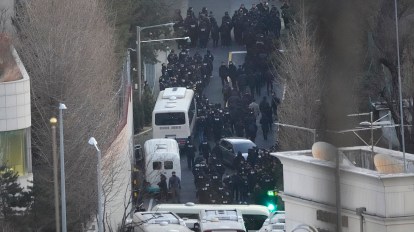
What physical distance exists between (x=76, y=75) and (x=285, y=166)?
8654mm

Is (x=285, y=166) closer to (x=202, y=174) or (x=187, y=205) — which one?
(x=187, y=205)

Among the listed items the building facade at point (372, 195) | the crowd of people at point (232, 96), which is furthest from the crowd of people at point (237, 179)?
the building facade at point (372, 195)

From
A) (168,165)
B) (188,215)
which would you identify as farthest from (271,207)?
(168,165)

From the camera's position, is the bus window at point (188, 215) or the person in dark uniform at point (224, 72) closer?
the bus window at point (188, 215)

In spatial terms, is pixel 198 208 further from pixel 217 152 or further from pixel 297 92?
pixel 217 152

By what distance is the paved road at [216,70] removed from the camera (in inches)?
1801

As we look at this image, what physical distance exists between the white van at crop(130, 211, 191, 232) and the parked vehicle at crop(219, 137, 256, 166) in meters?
14.2

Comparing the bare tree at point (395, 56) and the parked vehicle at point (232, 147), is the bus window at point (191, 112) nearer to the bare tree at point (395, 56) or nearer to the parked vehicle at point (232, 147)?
→ the parked vehicle at point (232, 147)

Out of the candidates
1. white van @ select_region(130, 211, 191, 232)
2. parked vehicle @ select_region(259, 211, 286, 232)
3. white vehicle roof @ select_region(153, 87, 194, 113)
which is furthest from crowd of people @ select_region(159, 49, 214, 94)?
white van @ select_region(130, 211, 191, 232)

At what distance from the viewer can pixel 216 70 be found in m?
63.9

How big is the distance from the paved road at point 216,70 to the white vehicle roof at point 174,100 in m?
2.35

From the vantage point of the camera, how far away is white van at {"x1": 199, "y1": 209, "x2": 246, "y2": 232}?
30.3m

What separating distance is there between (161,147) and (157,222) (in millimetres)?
15973

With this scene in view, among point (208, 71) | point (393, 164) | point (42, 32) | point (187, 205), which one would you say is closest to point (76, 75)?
point (42, 32)
